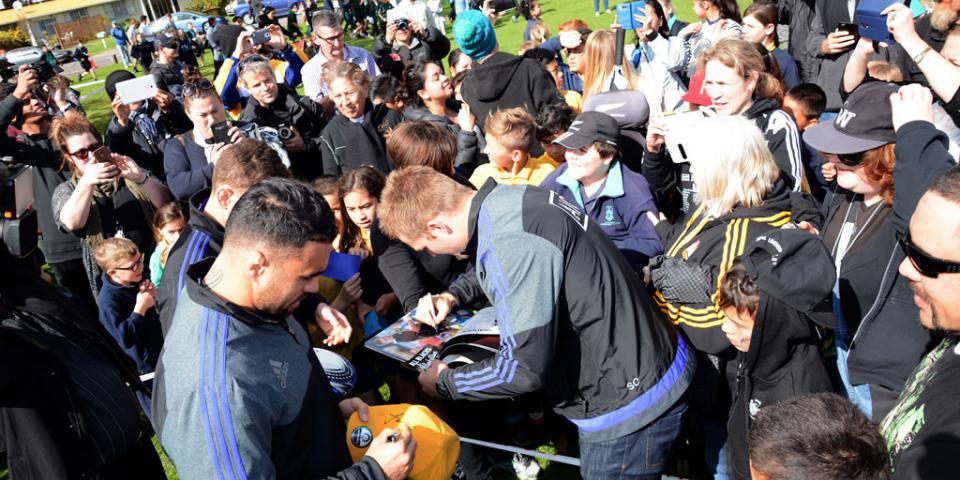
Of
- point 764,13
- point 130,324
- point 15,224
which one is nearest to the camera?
point 15,224

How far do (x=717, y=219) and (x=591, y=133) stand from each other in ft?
3.33

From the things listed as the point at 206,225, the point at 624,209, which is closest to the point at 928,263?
the point at 624,209

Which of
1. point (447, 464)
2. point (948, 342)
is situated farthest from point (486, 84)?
point (948, 342)

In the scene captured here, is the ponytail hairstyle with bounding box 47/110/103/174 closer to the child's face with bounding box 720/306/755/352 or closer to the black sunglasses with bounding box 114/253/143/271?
the black sunglasses with bounding box 114/253/143/271

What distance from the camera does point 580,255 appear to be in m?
2.51

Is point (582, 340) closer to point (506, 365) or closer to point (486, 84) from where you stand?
point (506, 365)

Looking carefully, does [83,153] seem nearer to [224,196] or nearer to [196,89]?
[196,89]

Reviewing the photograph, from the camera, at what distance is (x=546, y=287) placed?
2.44 m

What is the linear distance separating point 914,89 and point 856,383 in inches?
49.9

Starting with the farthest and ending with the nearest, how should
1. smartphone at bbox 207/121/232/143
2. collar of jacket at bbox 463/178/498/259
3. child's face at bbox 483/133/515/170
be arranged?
smartphone at bbox 207/121/232/143
child's face at bbox 483/133/515/170
collar of jacket at bbox 463/178/498/259

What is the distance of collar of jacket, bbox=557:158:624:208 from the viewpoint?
3947mm

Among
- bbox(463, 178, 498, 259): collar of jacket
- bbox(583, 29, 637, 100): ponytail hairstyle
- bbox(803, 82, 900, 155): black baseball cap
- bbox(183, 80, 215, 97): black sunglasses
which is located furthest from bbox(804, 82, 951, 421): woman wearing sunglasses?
bbox(183, 80, 215, 97): black sunglasses

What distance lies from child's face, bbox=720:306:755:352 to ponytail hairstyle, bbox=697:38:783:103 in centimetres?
189

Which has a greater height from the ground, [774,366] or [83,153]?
[83,153]
